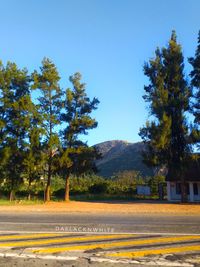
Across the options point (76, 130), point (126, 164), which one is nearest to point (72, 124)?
point (76, 130)

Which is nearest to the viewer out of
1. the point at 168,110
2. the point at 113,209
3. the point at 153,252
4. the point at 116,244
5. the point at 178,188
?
the point at 153,252

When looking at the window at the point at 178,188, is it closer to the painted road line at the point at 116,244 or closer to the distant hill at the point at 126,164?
the painted road line at the point at 116,244

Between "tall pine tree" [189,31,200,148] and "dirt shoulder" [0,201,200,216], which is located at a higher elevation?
"tall pine tree" [189,31,200,148]

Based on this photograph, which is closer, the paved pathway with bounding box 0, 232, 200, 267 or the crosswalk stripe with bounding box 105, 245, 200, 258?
the paved pathway with bounding box 0, 232, 200, 267

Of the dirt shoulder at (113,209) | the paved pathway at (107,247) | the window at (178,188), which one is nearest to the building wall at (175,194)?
the window at (178,188)

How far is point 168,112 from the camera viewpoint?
3281cm

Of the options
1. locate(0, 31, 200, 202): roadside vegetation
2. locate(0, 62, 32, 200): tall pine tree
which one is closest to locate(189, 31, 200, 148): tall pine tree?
locate(0, 31, 200, 202): roadside vegetation

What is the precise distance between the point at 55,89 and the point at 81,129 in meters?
5.31

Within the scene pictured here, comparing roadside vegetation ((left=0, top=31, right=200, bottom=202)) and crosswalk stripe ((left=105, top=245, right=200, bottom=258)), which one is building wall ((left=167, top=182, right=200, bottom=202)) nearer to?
roadside vegetation ((left=0, top=31, right=200, bottom=202))

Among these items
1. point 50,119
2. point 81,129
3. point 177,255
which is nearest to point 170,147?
point 81,129

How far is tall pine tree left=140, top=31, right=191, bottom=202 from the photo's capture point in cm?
3164

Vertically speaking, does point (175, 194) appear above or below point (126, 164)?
below

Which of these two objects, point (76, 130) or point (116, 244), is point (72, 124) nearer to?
point (76, 130)

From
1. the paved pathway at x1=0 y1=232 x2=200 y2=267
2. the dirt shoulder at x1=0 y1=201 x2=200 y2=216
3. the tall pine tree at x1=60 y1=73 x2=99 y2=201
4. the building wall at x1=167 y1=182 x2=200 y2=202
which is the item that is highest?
the tall pine tree at x1=60 y1=73 x2=99 y2=201
